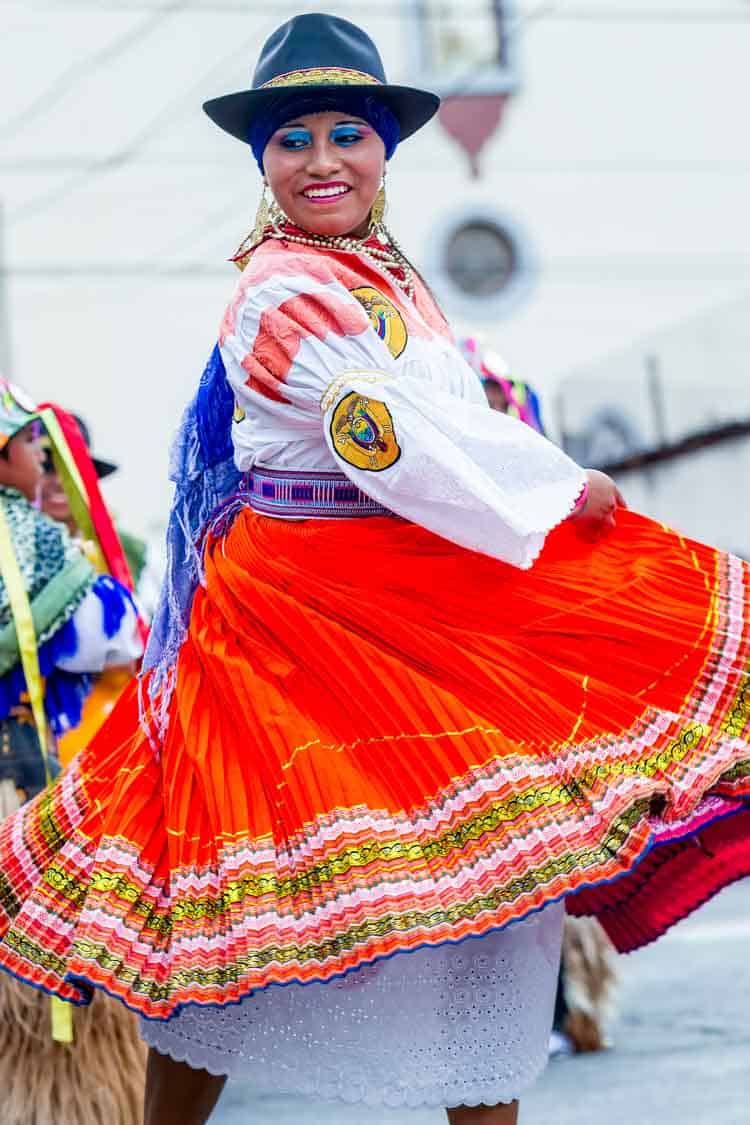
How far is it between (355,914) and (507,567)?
23.6 inches

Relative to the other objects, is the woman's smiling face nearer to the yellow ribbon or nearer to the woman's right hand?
the woman's right hand

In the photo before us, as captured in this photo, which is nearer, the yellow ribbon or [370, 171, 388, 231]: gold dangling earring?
[370, 171, 388, 231]: gold dangling earring

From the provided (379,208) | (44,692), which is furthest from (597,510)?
Answer: (44,692)

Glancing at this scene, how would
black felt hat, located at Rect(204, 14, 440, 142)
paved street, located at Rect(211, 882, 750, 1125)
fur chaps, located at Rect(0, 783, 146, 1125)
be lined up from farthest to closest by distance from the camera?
1. paved street, located at Rect(211, 882, 750, 1125)
2. fur chaps, located at Rect(0, 783, 146, 1125)
3. black felt hat, located at Rect(204, 14, 440, 142)

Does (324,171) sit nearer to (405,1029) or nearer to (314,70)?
(314,70)

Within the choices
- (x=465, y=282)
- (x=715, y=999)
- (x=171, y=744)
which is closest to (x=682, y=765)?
(x=171, y=744)

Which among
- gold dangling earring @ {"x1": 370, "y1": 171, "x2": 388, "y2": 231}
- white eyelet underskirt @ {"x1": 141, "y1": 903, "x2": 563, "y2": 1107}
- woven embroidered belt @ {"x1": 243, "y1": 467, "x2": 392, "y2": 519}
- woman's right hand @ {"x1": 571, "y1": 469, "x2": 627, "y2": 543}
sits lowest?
white eyelet underskirt @ {"x1": 141, "y1": 903, "x2": 563, "y2": 1107}

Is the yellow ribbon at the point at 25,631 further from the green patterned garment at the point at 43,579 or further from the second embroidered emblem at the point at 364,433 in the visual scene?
the second embroidered emblem at the point at 364,433

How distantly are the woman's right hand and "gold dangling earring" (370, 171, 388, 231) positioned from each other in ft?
1.94

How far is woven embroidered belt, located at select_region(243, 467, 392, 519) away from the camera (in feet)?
10.6

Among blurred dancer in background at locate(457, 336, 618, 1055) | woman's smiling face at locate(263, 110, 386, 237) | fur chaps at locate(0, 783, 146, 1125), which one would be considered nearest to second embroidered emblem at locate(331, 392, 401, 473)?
woman's smiling face at locate(263, 110, 386, 237)

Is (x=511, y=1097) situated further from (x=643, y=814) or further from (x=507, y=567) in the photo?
(x=507, y=567)

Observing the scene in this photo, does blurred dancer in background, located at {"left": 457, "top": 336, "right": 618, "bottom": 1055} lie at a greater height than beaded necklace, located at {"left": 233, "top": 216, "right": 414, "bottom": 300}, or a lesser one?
lesser

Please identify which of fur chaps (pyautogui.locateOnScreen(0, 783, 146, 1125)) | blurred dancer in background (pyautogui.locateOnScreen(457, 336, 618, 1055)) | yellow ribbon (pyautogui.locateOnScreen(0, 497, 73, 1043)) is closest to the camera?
fur chaps (pyautogui.locateOnScreen(0, 783, 146, 1125))
